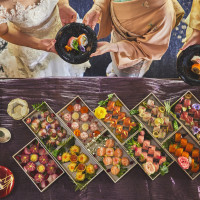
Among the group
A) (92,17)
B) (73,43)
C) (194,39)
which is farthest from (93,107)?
(194,39)

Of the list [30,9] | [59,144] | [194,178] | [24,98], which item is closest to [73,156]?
[59,144]

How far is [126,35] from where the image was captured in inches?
108

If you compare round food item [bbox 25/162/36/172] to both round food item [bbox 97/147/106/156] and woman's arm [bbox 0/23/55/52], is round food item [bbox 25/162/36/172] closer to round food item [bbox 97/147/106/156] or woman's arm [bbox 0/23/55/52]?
round food item [bbox 97/147/106/156]

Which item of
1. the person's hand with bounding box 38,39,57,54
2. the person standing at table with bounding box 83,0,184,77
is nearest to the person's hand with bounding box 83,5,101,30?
the person standing at table with bounding box 83,0,184,77

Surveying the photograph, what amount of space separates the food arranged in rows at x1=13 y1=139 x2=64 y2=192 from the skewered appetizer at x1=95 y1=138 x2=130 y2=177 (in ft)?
1.59

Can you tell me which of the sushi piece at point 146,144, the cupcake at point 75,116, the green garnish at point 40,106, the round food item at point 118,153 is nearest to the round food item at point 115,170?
the round food item at point 118,153

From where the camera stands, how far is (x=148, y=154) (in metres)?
2.86

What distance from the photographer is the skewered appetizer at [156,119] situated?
2.77 m

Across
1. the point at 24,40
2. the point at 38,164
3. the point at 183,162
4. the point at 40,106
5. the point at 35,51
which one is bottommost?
the point at 183,162

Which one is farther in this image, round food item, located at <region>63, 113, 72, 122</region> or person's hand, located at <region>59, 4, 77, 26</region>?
round food item, located at <region>63, 113, 72, 122</region>

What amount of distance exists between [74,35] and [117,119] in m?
1.01

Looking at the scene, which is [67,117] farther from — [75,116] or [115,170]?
[115,170]

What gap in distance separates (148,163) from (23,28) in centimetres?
189

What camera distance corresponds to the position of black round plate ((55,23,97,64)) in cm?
259
